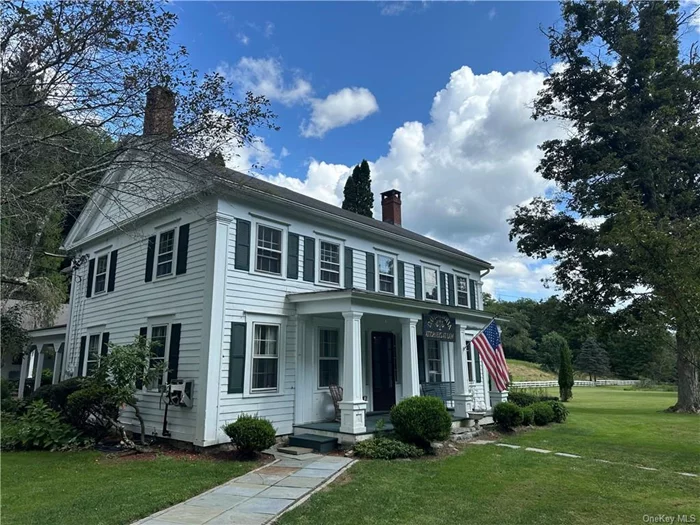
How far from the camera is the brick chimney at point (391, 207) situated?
66.4 ft

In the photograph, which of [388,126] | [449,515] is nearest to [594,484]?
[449,515]

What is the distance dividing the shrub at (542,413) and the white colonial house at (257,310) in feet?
4.09

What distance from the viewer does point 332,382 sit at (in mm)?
11492

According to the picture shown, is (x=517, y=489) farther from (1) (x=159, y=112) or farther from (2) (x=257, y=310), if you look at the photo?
(1) (x=159, y=112)

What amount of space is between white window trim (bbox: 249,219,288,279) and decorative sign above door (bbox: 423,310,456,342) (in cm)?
386

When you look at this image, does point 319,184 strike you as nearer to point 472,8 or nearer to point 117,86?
point 472,8

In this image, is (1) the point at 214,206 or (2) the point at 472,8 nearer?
(1) the point at 214,206

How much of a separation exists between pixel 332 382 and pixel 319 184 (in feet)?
33.9

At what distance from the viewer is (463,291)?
17.0m

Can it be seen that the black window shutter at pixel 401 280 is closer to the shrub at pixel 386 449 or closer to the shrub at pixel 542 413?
the shrub at pixel 542 413

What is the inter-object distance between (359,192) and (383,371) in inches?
609

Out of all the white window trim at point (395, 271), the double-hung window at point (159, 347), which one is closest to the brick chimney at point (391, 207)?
the white window trim at point (395, 271)

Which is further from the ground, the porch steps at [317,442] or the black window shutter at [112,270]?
the black window shutter at [112,270]

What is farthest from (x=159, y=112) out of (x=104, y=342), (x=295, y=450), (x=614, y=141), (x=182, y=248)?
(x=614, y=141)
